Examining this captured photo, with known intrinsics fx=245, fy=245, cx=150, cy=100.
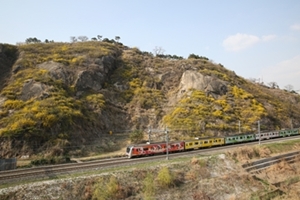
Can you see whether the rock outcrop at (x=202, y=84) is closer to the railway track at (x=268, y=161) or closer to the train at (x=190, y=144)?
the train at (x=190, y=144)

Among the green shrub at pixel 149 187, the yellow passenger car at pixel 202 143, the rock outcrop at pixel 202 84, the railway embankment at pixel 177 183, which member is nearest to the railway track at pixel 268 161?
the railway embankment at pixel 177 183

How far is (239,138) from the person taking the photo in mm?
48000

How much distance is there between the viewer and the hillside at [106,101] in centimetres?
3947

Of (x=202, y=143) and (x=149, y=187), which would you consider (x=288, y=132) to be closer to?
(x=202, y=143)

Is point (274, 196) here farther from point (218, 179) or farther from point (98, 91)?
point (98, 91)

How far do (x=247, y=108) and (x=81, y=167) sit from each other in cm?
4620

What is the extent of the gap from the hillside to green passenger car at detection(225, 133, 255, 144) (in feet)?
14.0

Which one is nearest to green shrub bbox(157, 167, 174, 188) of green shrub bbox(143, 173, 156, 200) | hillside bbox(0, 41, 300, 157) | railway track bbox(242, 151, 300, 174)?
green shrub bbox(143, 173, 156, 200)

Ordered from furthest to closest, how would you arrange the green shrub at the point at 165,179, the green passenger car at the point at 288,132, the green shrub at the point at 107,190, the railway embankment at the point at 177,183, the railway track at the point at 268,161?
1. the green passenger car at the point at 288,132
2. the railway track at the point at 268,161
3. the green shrub at the point at 165,179
4. the green shrub at the point at 107,190
5. the railway embankment at the point at 177,183

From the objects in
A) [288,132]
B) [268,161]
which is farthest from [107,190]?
[288,132]

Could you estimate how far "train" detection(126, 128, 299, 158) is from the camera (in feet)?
116

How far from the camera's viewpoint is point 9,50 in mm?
60500

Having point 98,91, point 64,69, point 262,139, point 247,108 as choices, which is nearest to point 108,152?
point 98,91

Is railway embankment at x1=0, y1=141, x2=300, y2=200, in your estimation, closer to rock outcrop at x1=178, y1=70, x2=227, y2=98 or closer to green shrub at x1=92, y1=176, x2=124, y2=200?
green shrub at x1=92, y1=176, x2=124, y2=200
